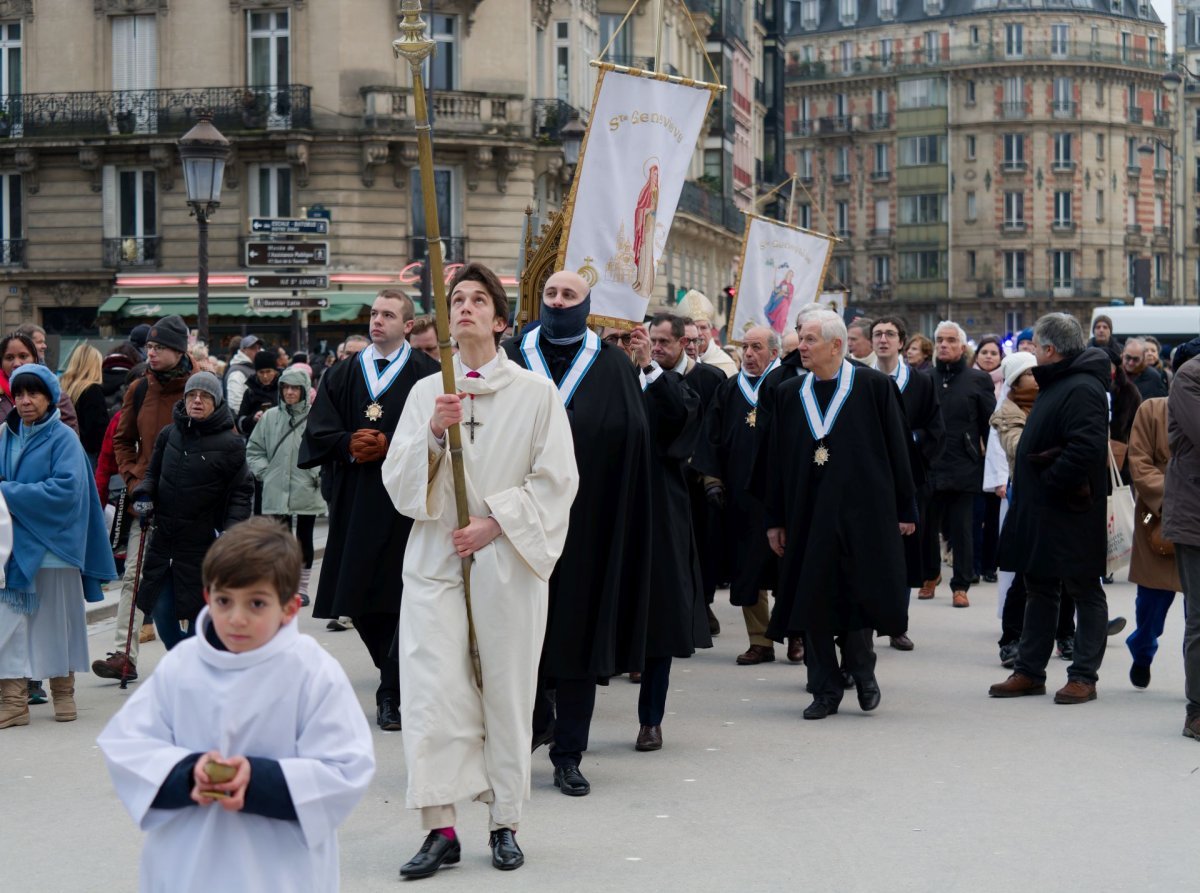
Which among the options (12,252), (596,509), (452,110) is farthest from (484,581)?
(12,252)

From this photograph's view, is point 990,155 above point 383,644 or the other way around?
above

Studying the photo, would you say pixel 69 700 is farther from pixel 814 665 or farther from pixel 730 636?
pixel 730 636

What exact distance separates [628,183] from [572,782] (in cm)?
450

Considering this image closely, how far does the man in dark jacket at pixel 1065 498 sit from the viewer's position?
10.2 meters

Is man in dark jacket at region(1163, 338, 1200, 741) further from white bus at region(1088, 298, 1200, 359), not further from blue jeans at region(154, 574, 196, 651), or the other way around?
white bus at region(1088, 298, 1200, 359)

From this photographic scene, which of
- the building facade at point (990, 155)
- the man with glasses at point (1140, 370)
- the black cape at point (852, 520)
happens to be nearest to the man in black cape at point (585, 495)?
the black cape at point (852, 520)

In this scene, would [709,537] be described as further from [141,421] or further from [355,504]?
[141,421]

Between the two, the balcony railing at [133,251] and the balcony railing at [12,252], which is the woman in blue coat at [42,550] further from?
the balcony railing at [12,252]

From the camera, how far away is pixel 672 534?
29.9ft

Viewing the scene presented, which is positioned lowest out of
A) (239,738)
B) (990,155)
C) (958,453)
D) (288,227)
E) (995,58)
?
(239,738)

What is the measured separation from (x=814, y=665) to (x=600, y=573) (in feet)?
7.62

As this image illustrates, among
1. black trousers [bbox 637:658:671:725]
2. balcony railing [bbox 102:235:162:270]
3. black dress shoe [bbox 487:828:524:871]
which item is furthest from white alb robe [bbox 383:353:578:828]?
balcony railing [bbox 102:235:162:270]

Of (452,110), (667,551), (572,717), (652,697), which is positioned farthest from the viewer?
(452,110)

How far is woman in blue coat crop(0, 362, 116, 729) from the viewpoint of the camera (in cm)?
966
